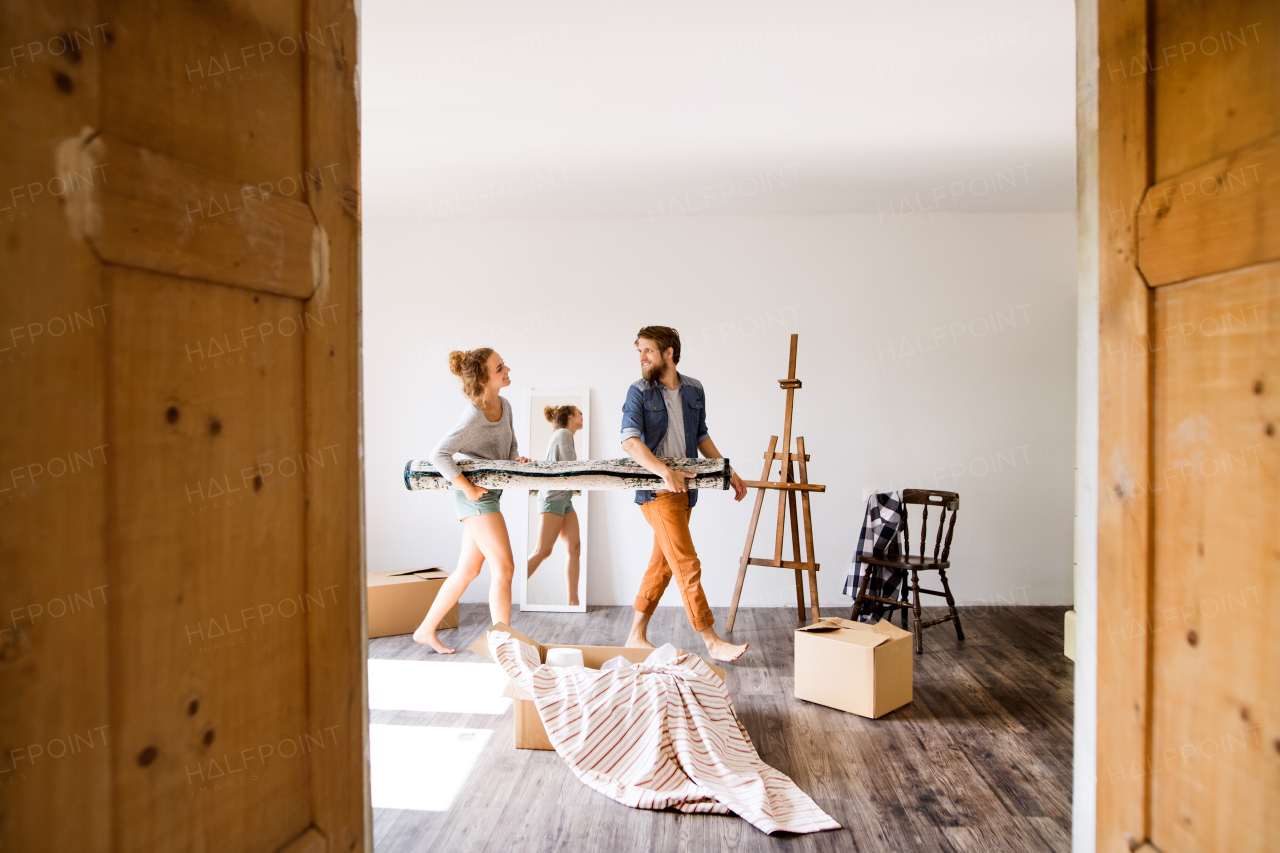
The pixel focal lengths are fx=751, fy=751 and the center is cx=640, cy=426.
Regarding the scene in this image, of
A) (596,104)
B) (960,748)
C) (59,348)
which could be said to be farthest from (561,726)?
(596,104)

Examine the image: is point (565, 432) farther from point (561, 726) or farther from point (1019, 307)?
point (1019, 307)

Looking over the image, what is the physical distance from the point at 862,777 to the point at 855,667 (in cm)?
55

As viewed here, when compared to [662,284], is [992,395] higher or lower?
lower

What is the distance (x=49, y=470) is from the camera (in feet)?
2.37

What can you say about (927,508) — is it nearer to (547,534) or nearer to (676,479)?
(676,479)

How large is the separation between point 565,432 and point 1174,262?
3.50 meters

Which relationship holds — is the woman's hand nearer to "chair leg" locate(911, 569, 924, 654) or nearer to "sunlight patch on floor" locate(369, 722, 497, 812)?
"sunlight patch on floor" locate(369, 722, 497, 812)

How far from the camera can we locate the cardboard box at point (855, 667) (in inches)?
116

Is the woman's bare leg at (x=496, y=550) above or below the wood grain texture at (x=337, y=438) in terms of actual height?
below

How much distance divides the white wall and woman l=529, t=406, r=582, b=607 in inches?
11.2

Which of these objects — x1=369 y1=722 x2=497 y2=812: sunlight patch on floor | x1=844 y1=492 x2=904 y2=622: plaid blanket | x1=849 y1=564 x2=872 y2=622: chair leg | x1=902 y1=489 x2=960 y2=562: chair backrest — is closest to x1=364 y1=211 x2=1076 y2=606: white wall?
x1=902 y1=489 x2=960 y2=562: chair backrest

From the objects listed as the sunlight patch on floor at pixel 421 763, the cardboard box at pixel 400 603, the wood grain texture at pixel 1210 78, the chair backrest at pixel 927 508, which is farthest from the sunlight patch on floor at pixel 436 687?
the wood grain texture at pixel 1210 78

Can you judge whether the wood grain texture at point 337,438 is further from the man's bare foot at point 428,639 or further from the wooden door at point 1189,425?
the man's bare foot at point 428,639

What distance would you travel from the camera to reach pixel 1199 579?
1.08 metres
